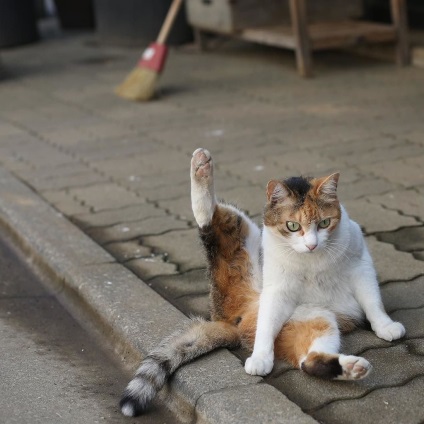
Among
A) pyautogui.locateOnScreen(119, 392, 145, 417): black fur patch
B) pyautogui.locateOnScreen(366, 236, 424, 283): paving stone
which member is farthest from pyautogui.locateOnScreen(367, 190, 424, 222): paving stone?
pyautogui.locateOnScreen(119, 392, 145, 417): black fur patch

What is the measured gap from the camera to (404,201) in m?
5.06

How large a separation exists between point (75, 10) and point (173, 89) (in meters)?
5.19

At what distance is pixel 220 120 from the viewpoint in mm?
7457

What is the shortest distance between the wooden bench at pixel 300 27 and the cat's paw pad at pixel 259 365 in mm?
5804

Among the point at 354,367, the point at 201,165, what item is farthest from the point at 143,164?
the point at 354,367

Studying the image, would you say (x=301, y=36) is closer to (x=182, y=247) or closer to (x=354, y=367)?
(x=182, y=247)

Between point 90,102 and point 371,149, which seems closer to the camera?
point 371,149

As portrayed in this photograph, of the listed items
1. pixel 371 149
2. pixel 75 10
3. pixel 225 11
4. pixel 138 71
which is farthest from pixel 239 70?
pixel 75 10

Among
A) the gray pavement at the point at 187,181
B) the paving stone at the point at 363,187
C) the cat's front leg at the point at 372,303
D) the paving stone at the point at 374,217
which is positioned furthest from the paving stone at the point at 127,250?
the cat's front leg at the point at 372,303

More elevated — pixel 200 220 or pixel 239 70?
pixel 200 220

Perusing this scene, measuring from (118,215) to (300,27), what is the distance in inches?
157

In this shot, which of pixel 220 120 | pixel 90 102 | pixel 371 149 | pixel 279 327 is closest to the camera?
pixel 279 327

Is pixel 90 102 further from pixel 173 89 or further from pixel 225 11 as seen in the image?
pixel 225 11

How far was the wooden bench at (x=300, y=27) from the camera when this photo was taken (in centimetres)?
866
